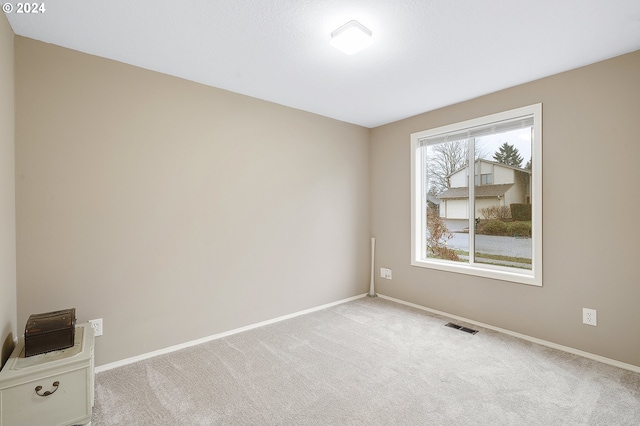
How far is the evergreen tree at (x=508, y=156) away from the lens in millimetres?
3156

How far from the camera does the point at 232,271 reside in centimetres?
308

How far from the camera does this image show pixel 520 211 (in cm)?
314

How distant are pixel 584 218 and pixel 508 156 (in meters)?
0.94

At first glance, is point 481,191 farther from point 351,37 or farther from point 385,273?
point 351,37

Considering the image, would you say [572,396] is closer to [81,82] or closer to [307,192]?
[307,192]

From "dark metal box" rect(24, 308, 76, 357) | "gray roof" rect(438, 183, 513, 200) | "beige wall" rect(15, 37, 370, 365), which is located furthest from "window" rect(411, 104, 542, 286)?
"dark metal box" rect(24, 308, 76, 357)

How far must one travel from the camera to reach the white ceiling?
185cm

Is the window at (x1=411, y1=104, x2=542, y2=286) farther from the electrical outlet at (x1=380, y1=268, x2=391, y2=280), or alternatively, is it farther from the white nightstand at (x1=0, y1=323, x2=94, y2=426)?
the white nightstand at (x1=0, y1=323, x2=94, y2=426)

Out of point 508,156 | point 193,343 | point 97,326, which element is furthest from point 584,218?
point 97,326

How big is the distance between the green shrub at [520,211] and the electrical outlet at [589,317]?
3.09 ft

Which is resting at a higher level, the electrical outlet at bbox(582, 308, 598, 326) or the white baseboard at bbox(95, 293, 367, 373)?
the electrical outlet at bbox(582, 308, 598, 326)

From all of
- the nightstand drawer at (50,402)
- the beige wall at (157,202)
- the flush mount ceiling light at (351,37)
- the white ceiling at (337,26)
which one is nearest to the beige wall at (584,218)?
the white ceiling at (337,26)

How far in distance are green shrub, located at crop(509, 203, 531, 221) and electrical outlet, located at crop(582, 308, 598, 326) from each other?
94cm

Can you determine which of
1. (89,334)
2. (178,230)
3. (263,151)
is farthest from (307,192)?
(89,334)
